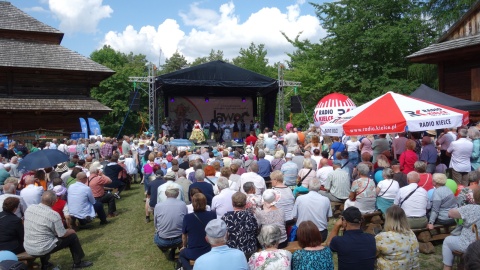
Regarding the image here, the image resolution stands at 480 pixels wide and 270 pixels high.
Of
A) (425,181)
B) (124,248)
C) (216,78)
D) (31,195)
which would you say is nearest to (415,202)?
(425,181)

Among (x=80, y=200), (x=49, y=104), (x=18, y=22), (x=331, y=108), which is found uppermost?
(x=18, y=22)

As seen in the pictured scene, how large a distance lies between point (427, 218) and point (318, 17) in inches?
999

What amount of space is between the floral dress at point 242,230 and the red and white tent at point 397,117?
3416 mm

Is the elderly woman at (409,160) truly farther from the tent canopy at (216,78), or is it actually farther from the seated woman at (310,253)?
the tent canopy at (216,78)

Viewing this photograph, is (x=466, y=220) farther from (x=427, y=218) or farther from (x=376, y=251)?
(x=427, y=218)

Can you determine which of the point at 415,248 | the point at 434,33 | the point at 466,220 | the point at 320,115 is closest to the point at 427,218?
the point at 466,220

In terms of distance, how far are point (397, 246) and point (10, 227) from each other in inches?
190

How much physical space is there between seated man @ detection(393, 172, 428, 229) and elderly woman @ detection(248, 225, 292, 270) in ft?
9.74

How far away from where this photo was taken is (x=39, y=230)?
5.45 metres

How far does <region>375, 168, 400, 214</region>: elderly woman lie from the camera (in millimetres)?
6285

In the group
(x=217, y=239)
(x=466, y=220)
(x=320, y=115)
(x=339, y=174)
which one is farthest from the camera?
(x=320, y=115)

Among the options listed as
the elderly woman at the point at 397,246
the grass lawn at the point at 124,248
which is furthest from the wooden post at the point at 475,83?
the elderly woman at the point at 397,246

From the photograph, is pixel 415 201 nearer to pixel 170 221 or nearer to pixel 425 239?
pixel 425 239

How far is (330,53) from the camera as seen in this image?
2852 cm
